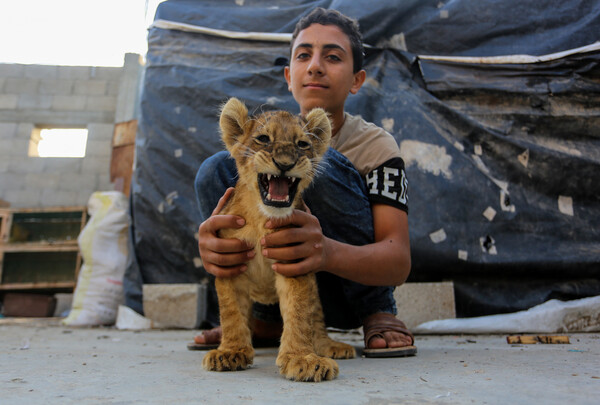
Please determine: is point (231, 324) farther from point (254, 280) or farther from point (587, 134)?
point (587, 134)

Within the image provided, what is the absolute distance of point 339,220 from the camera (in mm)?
2230

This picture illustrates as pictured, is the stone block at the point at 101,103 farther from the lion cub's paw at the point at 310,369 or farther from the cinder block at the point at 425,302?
the lion cub's paw at the point at 310,369

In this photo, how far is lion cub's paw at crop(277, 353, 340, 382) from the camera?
1414mm

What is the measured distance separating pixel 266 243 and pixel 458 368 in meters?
0.86

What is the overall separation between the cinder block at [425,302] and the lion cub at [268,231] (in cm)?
166

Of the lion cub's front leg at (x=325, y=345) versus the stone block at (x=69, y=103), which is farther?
the stone block at (x=69, y=103)

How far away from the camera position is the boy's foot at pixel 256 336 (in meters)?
2.36

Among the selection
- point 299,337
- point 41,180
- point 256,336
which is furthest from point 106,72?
point 299,337

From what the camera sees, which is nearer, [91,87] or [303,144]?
[303,144]

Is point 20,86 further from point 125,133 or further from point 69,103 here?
point 125,133

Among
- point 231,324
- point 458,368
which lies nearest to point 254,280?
point 231,324

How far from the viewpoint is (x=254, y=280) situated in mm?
1938

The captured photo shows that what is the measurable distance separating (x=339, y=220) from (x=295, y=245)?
0.55 meters

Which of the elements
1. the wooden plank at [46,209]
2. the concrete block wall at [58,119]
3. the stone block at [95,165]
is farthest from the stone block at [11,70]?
the wooden plank at [46,209]
